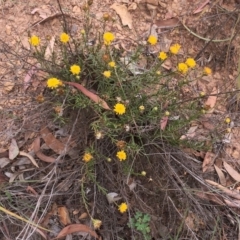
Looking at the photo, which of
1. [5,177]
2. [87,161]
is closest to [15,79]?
[5,177]

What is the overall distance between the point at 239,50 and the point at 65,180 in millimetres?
1091

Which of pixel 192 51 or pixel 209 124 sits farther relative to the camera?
pixel 192 51

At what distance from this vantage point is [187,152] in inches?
78.7

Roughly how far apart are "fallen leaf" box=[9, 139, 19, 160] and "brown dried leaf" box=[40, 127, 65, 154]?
5.1 inches

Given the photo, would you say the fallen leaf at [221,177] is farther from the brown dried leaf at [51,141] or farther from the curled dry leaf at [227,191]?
the brown dried leaf at [51,141]

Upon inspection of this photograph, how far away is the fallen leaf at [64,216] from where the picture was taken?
1895 mm

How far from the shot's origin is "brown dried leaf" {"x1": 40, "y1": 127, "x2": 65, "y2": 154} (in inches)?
76.1

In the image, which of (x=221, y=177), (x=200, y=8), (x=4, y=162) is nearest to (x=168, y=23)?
(x=200, y=8)

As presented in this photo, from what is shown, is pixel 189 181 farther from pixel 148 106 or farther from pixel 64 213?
pixel 64 213

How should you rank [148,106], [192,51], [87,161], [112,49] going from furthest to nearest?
[192,51] → [112,49] → [148,106] → [87,161]

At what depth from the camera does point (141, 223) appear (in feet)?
6.09

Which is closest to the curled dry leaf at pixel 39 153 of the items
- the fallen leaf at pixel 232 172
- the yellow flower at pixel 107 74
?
the yellow flower at pixel 107 74

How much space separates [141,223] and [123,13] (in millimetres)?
1039

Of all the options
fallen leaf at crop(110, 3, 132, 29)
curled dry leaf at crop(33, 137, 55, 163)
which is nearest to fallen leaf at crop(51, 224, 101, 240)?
curled dry leaf at crop(33, 137, 55, 163)
